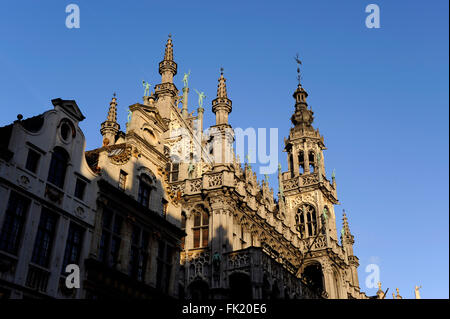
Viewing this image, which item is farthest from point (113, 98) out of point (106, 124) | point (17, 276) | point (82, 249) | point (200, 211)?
point (17, 276)

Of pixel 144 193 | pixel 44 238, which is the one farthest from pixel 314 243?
pixel 44 238

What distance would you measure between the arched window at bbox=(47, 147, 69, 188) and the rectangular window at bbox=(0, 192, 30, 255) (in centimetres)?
198

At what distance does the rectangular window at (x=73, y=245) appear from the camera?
22062 mm

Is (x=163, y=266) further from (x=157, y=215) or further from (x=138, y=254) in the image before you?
(x=157, y=215)

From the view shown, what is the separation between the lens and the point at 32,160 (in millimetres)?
21500

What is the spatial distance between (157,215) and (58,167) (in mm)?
6670

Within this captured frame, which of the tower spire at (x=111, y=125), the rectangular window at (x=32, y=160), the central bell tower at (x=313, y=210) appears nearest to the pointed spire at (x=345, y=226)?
the central bell tower at (x=313, y=210)

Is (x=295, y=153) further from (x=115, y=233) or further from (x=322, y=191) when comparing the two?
(x=115, y=233)

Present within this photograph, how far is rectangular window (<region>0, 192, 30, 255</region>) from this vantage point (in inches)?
762

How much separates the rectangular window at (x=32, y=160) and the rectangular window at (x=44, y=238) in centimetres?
174

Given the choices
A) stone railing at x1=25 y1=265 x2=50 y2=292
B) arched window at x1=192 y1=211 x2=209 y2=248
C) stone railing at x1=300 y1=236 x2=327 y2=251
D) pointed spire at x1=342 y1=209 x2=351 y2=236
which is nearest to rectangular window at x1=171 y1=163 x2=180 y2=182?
arched window at x1=192 y1=211 x2=209 y2=248

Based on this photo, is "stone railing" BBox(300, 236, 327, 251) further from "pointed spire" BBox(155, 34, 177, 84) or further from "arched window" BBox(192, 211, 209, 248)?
"pointed spire" BBox(155, 34, 177, 84)

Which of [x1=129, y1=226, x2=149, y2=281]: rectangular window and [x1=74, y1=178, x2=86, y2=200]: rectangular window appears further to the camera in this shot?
[x1=129, y1=226, x2=149, y2=281]: rectangular window

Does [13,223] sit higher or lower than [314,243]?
lower
